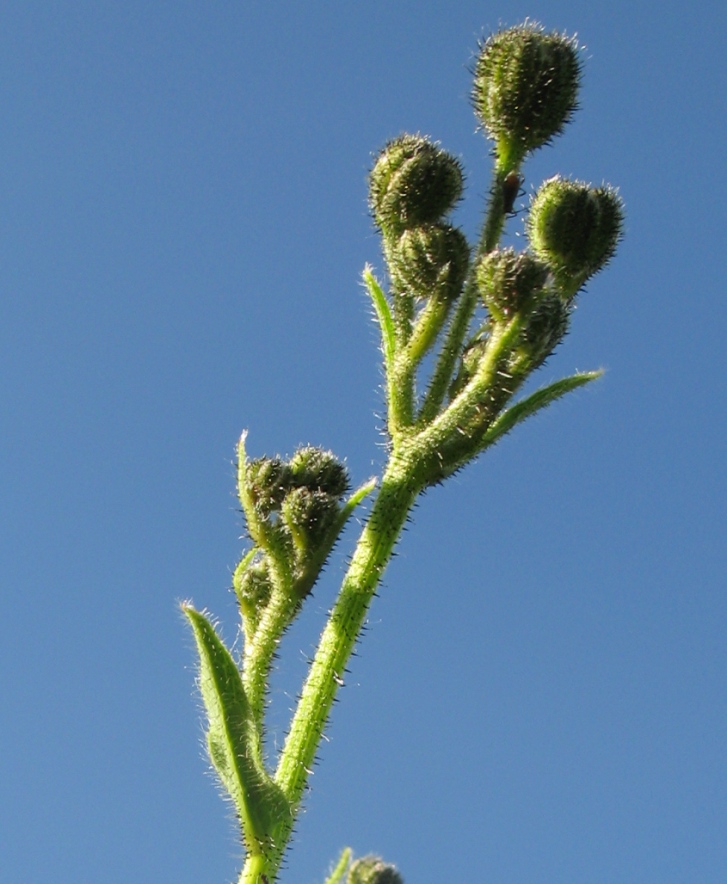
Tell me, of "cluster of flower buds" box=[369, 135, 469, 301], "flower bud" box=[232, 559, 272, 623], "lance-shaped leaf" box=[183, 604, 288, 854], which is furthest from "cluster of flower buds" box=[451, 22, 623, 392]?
"lance-shaped leaf" box=[183, 604, 288, 854]

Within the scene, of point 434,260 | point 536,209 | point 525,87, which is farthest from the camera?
point 525,87

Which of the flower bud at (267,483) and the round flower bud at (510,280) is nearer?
the round flower bud at (510,280)

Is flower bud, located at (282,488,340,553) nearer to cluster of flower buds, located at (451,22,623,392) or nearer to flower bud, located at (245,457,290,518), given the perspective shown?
flower bud, located at (245,457,290,518)

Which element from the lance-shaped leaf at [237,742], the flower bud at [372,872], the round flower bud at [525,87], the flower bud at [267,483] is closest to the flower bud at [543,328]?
the round flower bud at [525,87]

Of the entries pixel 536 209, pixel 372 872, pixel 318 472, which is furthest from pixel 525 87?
pixel 372 872

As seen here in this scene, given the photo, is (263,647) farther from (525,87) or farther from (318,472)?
(525,87)

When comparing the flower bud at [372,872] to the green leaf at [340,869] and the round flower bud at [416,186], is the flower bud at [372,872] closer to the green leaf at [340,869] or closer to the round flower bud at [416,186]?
the green leaf at [340,869]
